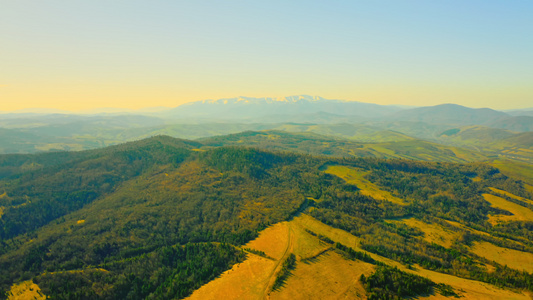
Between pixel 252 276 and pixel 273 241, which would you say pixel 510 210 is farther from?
pixel 252 276

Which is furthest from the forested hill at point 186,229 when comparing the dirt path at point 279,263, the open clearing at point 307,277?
the dirt path at point 279,263

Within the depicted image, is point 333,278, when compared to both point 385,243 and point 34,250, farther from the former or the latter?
point 34,250

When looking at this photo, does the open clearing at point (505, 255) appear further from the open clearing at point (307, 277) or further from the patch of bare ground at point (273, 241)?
the patch of bare ground at point (273, 241)

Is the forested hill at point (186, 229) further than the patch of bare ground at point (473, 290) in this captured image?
Yes

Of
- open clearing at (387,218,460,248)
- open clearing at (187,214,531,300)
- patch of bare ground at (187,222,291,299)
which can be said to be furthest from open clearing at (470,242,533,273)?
patch of bare ground at (187,222,291,299)

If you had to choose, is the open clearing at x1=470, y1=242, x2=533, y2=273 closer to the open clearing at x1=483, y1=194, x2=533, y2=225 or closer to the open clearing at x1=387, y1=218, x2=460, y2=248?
the open clearing at x1=387, y1=218, x2=460, y2=248

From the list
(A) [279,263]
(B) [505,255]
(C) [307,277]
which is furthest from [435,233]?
(A) [279,263]
